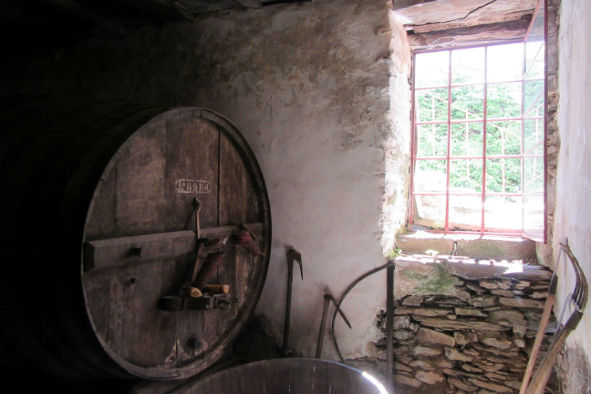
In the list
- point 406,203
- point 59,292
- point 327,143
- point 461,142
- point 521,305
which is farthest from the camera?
point 461,142

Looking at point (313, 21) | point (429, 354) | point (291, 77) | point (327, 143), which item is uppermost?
point (313, 21)

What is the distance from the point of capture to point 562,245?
1.94 m

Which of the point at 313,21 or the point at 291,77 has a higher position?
the point at 313,21

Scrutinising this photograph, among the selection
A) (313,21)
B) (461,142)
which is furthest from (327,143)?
(461,142)

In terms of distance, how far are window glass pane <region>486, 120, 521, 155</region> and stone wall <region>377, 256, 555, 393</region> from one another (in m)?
1.87

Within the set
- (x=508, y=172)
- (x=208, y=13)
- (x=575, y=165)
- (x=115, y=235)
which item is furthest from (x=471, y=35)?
(x=508, y=172)

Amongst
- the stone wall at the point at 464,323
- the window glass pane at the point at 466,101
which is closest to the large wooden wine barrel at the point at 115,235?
the stone wall at the point at 464,323

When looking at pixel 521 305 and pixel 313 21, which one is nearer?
pixel 521 305

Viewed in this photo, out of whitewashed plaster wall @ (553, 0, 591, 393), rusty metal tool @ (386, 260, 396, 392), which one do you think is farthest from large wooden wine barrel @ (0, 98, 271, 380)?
whitewashed plaster wall @ (553, 0, 591, 393)

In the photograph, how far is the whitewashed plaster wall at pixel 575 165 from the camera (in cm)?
157

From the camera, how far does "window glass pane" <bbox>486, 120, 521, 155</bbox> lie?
14.8 ft

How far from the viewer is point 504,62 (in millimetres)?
2770

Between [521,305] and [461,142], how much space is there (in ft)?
12.5

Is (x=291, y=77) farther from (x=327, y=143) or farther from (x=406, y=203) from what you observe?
(x=406, y=203)
